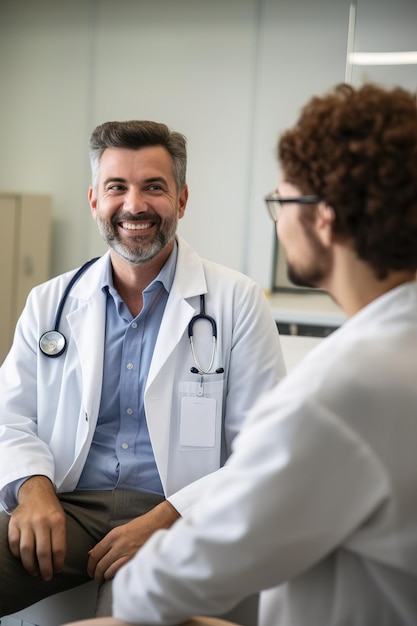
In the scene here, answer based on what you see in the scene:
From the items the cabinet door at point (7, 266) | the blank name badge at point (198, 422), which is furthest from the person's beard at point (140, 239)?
the cabinet door at point (7, 266)

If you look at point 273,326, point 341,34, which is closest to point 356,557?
point 273,326

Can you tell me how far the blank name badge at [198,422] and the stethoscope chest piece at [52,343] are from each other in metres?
0.33

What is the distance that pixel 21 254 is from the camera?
4.82m

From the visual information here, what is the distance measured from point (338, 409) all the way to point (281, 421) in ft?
0.21

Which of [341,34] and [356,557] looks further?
[341,34]

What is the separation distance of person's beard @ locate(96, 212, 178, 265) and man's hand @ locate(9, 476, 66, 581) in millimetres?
619

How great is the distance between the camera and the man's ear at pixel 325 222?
97cm

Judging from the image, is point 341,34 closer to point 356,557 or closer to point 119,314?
point 119,314

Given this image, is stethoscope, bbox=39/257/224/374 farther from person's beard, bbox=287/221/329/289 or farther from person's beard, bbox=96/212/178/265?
person's beard, bbox=287/221/329/289

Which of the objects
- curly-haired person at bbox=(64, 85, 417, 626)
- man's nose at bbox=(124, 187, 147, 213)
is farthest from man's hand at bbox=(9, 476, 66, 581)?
man's nose at bbox=(124, 187, 147, 213)

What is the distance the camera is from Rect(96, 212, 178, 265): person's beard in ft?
6.15

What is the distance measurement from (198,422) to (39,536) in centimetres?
43

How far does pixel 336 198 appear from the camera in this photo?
0.95 meters

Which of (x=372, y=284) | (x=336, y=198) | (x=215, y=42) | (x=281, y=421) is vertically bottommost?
(x=281, y=421)
